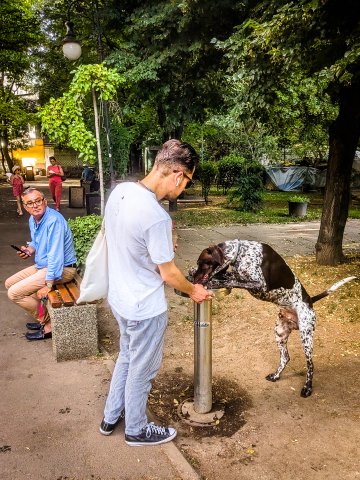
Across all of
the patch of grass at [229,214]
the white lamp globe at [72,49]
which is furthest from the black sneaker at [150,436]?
the patch of grass at [229,214]

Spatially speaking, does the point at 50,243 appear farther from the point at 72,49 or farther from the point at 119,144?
the point at 119,144

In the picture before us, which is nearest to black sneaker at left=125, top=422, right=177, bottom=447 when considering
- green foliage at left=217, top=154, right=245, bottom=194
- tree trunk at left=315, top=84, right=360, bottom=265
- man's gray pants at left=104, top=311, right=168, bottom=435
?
man's gray pants at left=104, top=311, right=168, bottom=435

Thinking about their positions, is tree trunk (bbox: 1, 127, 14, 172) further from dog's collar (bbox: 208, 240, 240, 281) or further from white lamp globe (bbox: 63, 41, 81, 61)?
dog's collar (bbox: 208, 240, 240, 281)

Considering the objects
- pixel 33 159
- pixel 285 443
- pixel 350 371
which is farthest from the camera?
pixel 33 159

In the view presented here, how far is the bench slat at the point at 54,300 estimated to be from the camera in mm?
4246

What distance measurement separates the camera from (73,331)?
436cm

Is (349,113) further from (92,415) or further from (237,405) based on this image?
(92,415)

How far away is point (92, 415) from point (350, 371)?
265 centimetres

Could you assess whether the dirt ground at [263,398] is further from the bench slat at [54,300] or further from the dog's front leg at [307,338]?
the bench slat at [54,300]

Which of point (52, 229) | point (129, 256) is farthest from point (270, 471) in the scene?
point (52, 229)

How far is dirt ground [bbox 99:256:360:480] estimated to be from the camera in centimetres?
300

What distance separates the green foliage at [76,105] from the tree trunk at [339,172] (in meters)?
4.05

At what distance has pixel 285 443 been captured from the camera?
10.5 ft

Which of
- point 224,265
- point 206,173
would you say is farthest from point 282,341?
point 206,173
